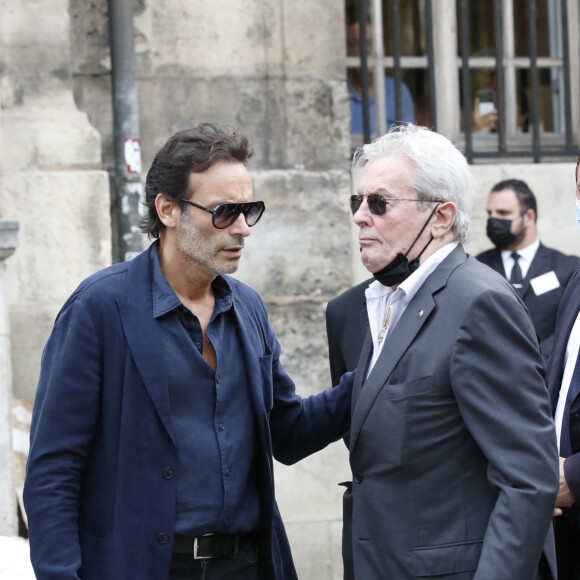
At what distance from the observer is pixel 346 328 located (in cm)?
427

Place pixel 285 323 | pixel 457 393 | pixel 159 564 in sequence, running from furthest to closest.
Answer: pixel 285 323
pixel 159 564
pixel 457 393

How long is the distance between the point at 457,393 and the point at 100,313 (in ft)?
3.17

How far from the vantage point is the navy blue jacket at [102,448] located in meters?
2.69

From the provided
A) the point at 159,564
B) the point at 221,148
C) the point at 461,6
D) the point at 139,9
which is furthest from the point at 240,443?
the point at 461,6

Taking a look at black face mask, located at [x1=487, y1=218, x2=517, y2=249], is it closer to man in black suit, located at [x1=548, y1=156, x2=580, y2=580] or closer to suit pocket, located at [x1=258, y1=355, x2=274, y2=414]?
man in black suit, located at [x1=548, y1=156, x2=580, y2=580]

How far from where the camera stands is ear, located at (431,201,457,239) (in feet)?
9.14

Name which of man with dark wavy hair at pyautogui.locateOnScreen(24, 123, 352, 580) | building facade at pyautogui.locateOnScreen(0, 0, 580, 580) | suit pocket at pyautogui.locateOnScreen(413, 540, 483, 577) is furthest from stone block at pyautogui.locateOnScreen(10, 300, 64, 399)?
suit pocket at pyautogui.locateOnScreen(413, 540, 483, 577)

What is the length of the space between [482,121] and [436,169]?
393 cm

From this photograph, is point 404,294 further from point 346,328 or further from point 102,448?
point 346,328

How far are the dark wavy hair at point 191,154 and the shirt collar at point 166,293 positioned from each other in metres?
0.20

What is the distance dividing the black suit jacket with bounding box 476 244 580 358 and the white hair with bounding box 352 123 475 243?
283cm

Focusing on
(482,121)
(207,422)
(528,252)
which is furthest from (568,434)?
(482,121)

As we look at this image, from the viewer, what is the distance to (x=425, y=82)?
21.1ft

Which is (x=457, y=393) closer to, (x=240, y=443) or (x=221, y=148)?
(x=240, y=443)
